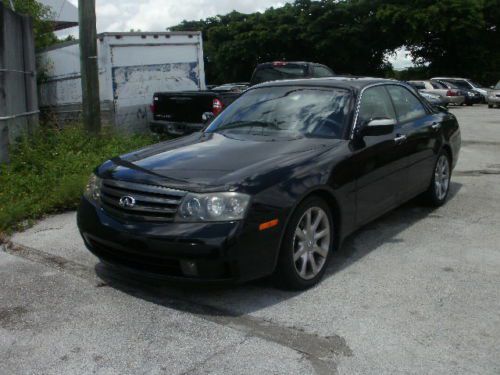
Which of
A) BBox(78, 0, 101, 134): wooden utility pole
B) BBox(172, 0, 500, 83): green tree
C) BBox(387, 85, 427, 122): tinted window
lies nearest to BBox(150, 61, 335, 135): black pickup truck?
BBox(78, 0, 101, 134): wooden utility pole

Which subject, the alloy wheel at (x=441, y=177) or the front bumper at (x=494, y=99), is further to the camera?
the front bumper at (x=494, y=99)

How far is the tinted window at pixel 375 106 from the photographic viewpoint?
5.21 meters

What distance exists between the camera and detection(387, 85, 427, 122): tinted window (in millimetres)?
5895

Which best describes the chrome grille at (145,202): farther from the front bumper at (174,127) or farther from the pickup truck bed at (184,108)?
the front bumper at (174,127)

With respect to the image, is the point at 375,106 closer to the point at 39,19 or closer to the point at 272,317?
the point at 272,317

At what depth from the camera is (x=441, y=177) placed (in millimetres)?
6664

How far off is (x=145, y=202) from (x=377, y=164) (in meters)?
2.17

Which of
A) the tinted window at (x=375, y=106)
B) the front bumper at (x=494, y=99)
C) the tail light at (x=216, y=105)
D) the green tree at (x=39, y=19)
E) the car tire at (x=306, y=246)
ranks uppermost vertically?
the green tree at (x=39, y=19)

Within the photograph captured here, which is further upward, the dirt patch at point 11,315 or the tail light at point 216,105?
the tail light at point 216,105

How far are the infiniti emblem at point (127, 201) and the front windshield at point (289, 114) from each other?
1374mm

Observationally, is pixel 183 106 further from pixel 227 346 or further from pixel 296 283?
pixel 227 346

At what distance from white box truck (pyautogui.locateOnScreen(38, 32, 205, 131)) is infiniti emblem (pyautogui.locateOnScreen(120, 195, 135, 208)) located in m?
8.11

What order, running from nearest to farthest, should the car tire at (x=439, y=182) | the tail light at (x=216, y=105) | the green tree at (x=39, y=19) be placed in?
the car tire at (x=439, y=182) → the tail light at (x=216, y=105) → the green tree at (x=39, y=19)

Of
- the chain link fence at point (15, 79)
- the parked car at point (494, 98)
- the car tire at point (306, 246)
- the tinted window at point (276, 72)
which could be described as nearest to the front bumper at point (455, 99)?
the parked car at point (494, 98)
